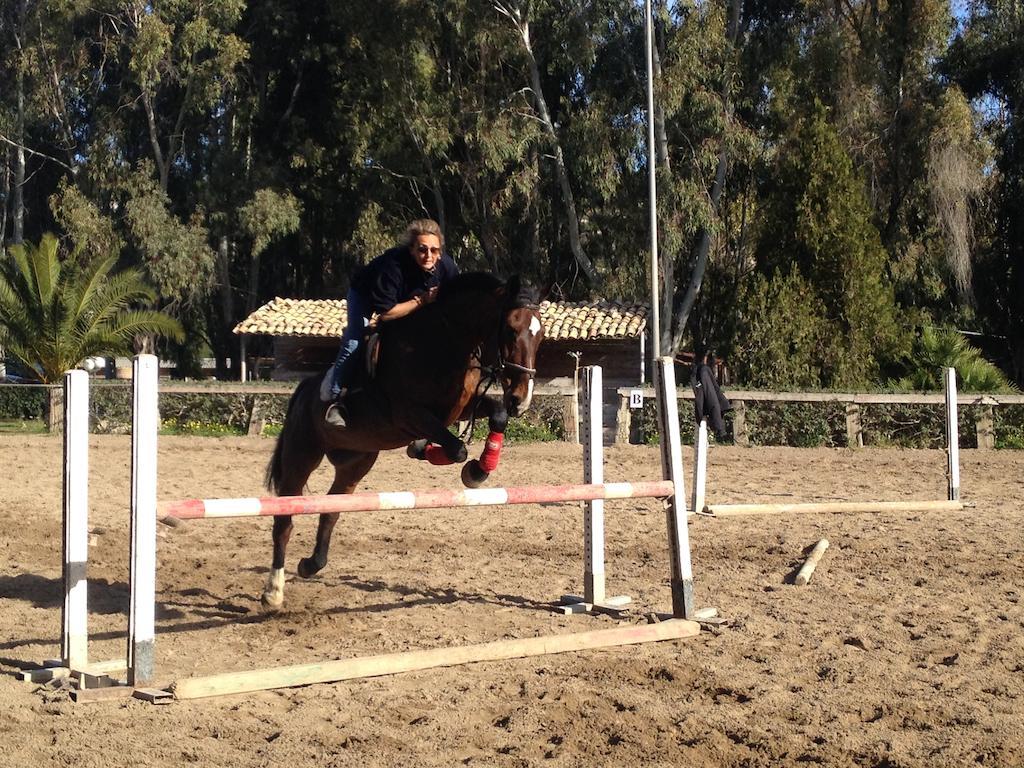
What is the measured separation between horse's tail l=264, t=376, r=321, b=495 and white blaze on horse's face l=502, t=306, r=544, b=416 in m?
Answer: 2.10

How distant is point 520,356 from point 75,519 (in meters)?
2.38

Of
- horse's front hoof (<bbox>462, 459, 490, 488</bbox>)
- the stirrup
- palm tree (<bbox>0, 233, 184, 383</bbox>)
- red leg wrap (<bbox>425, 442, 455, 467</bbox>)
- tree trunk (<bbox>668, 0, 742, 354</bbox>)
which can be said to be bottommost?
horse's front hoof (<bbox>462, 459, 490, 488</bbox>)

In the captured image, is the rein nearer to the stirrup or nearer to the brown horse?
the brown horse

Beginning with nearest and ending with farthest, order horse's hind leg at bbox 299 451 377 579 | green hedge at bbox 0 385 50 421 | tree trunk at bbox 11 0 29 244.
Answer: horse's hind leg at bbox 299 451 377 579 < green hedge at bbox 0 385 50 421 < tree trunk at bbox 11 0 29 244

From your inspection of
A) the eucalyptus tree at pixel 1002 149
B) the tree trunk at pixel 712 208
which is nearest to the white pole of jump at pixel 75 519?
the tree trunk at pixel 712 208

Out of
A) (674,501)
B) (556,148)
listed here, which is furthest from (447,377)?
(556,148)

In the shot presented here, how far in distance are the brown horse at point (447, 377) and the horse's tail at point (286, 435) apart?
0.38 metres

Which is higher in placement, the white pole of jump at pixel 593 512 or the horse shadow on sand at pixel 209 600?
the white pole of jump at pixel 593 512

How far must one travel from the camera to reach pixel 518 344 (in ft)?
20.7

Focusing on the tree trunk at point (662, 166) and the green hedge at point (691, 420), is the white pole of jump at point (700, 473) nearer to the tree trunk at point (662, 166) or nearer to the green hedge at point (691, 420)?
the green hedge at point (691, 420)

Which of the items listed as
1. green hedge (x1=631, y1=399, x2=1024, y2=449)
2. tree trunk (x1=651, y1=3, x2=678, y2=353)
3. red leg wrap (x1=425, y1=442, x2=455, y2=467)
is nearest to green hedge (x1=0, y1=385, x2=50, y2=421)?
green hedge (x1=631, y1=399, x2=1024, y2=449)

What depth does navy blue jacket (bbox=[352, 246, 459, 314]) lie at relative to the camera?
724cm

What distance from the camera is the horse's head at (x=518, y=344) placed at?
20.4 feet

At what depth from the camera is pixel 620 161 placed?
3503 cm
